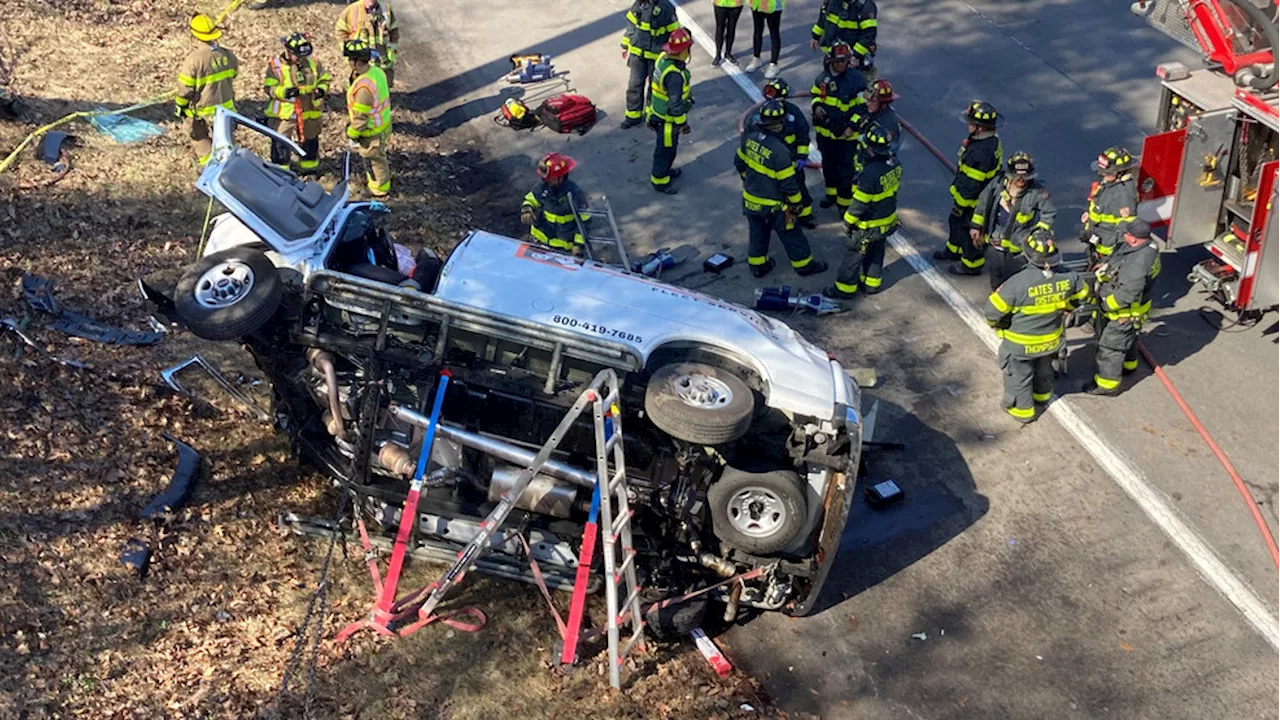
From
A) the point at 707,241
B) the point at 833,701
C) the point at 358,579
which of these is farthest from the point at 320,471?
the point at 707,241

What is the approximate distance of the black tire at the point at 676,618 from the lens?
7984 mm

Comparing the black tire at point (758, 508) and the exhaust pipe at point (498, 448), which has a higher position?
the exhaust pipe at point (498, 448)

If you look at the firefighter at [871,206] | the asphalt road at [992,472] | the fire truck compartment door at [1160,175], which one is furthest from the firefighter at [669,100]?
the fire truck compartment door at [1160,175]

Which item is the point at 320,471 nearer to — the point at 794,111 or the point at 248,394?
the point at 248,394

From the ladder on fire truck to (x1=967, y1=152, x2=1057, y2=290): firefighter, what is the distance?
16.2 feet

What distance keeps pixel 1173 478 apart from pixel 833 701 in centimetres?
343

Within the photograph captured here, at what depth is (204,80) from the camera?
1241cm

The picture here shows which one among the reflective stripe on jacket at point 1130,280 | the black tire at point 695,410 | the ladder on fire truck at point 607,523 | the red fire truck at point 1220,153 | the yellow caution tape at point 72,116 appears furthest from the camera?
the yellow caution tape at point 72,116

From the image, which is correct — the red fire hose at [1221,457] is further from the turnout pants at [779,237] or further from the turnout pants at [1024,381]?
the turnout pants at [779,237]

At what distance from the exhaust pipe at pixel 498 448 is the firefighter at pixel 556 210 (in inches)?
130

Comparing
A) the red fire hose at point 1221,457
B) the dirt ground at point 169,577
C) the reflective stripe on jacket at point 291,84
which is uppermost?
the reflective stripe on jacket at point 291,84

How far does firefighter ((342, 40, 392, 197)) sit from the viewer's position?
12.5 metres

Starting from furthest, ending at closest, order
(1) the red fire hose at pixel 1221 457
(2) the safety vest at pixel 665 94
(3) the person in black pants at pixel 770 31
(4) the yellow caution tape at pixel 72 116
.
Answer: (3) the person in black pants at pixel 770 31, (2) the safety vest at pixel 665 94, (4) the yellow caution tape at pixel 72 116, (1) the red fire hose at pixel 1221 457

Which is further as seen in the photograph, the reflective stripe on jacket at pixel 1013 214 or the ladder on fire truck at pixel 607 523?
the reflective stripe on jacket at pixel 1013 214
